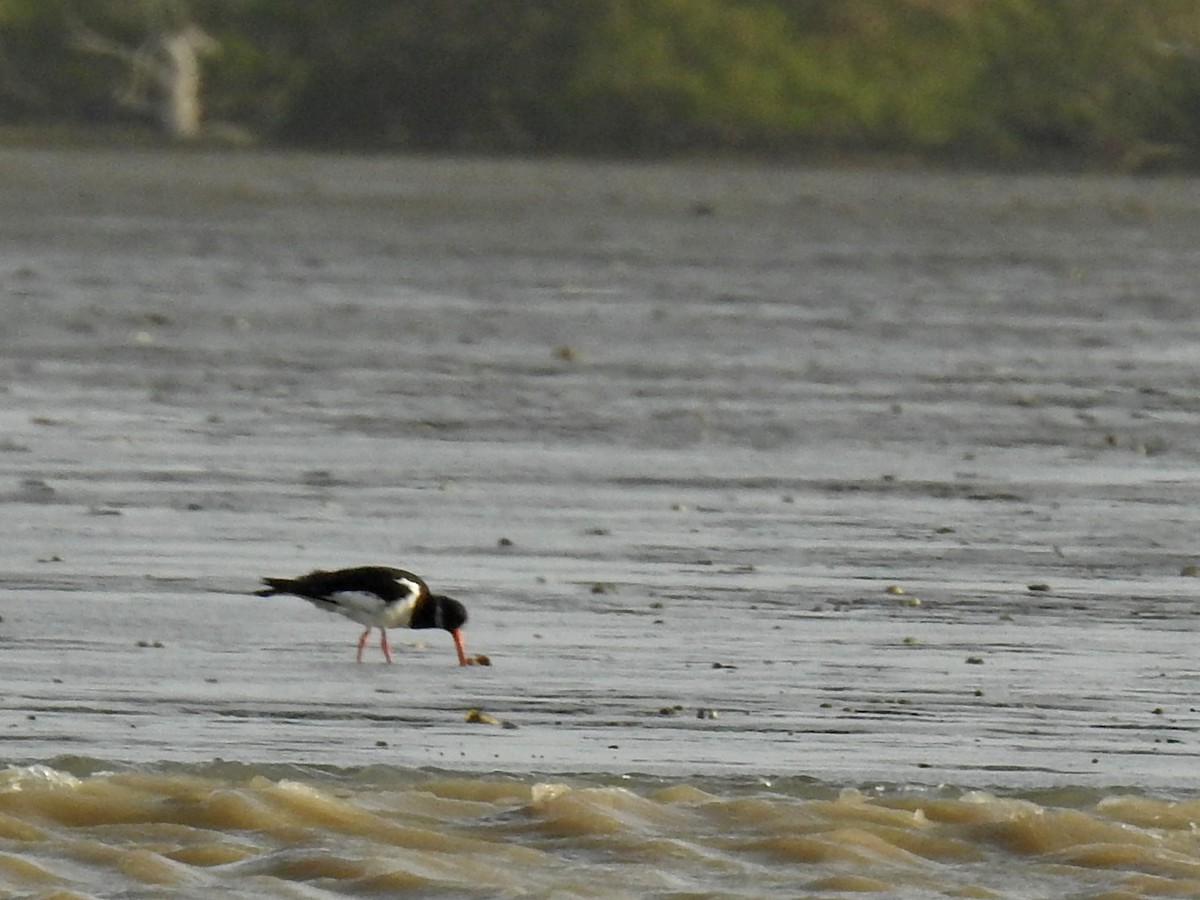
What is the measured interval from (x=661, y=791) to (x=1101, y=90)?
4848 cm

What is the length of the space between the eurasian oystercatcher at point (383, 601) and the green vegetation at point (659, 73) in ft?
143

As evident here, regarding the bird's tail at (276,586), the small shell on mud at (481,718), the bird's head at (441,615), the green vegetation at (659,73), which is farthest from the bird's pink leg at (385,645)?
the green vegetation at (659,73)

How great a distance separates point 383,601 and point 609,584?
53.5 inches

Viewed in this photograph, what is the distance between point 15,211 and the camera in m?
34.4

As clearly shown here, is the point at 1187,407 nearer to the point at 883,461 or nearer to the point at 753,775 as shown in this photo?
the point at 883,461

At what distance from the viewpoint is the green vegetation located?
54281 millimetres

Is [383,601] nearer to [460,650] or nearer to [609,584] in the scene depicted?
[460,650]

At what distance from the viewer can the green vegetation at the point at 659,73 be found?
54.3 meters

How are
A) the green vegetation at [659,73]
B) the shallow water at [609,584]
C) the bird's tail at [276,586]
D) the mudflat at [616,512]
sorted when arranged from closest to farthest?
1. the shallow water at [609,584]
2. the mudflat at [616,512]
3. the bird's tail at [276,586]
4. the green vegetation at [659,73]

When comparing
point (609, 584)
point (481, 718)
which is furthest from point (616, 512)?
point (481, 718)

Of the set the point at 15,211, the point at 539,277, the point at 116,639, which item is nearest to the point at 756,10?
the point at 15,211

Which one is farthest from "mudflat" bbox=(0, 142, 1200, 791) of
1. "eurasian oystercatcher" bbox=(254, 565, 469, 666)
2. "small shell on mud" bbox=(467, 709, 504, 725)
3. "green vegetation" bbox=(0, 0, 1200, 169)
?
"green vegetation" bbox=(0, 0, 1200, 169)

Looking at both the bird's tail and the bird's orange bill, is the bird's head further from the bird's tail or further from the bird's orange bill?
the bird's tail

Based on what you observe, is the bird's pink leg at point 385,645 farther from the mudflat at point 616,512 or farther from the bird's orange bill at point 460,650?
the bird's orange bill at point 460,650
